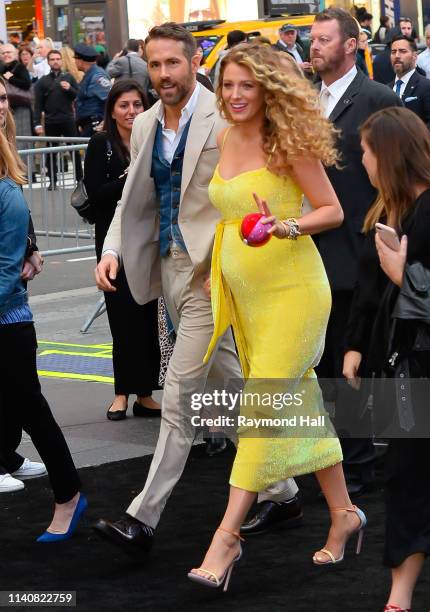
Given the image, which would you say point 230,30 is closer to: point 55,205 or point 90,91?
point 90,91

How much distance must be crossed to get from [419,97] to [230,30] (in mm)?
11213

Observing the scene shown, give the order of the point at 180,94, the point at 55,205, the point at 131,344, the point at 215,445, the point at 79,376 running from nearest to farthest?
the point at 180,94 → the point at 215,445 → the point at 131,344 → the point at 79,376 → the point at 55,205

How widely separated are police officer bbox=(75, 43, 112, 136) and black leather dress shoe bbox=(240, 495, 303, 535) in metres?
13.3

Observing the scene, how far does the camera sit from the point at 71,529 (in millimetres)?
5570

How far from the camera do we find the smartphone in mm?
4281

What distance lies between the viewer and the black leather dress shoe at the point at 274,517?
554cm

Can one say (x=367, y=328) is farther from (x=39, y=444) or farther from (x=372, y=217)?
(x=39, y=444)

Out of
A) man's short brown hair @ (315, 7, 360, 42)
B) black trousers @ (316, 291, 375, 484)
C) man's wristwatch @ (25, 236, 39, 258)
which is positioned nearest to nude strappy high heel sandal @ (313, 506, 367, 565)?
black trousers @ (316, 291, 375, 484)

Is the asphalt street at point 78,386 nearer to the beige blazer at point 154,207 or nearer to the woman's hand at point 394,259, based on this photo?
the beige blazer at point 154,207

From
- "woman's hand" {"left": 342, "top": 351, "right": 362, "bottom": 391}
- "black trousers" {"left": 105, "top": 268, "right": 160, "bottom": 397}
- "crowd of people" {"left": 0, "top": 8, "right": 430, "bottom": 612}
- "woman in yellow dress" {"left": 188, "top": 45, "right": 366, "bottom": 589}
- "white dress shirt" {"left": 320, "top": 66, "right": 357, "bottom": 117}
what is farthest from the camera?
"black trousers" {"left": 105, "top": 268, "right": 160, "bottom": 397}

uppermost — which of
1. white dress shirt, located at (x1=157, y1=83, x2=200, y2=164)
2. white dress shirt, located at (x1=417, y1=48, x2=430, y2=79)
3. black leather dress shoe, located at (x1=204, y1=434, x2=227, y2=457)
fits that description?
white dress shirt, located at (x1=157, y1=83, x2=200, y2=164)

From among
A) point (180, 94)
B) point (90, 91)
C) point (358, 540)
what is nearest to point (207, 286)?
point (180, 94)

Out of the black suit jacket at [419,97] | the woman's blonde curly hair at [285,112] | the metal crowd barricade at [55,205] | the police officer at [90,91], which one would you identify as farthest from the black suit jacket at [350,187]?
Result: the police officer at [90,91]

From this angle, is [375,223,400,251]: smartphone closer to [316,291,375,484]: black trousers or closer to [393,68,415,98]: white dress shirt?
[316,291,375,484]: black trousers
